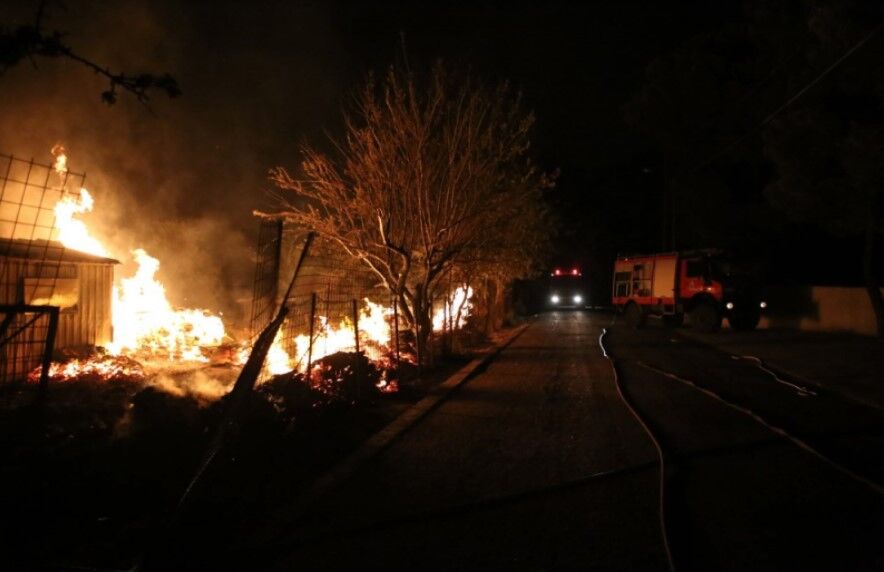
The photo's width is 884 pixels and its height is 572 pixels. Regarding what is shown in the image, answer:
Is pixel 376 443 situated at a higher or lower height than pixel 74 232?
lower

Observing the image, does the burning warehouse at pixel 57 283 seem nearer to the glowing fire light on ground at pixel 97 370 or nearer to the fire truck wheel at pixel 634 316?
the glowing fire light on ground at pixel 97 370

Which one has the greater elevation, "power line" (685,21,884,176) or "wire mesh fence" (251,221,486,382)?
"power line" (685,21,884,176)

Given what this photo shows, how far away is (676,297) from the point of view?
1071 inches

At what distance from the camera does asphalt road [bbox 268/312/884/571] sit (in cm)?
490

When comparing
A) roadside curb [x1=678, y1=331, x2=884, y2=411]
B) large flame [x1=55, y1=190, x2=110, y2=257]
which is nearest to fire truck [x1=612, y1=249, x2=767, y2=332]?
roadside curb [x1=678, y1=331, x2=884, y2=411]

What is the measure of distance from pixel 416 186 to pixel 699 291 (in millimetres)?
14693

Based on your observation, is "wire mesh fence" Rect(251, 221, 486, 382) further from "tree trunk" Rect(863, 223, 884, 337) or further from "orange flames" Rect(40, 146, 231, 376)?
"tree trunk" Rect(863, 223, 884, 337)

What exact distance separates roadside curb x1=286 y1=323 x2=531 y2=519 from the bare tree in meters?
1.71

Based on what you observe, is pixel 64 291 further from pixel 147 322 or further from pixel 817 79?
pixel 817 79

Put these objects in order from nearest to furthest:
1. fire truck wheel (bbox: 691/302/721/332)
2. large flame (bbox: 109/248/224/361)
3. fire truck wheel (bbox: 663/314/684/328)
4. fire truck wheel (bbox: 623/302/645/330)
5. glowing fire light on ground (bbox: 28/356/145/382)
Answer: glowing fire light on ground (bbox: 28/356/145/382)
large flame (bbox: 109/248/224/361)
fire truck wheel (bbox: 691/302/721/332)
fire truck wheel (bbox: 663/314/684/328)
fire truck wheel (bbox: 623/302/645/330)

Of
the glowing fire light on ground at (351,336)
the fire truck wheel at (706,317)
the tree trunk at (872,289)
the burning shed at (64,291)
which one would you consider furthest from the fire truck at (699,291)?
the burning shed at (64,291)

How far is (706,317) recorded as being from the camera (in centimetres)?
2572

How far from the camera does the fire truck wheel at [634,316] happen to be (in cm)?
2922

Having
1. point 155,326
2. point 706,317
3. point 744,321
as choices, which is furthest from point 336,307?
point 744,321
